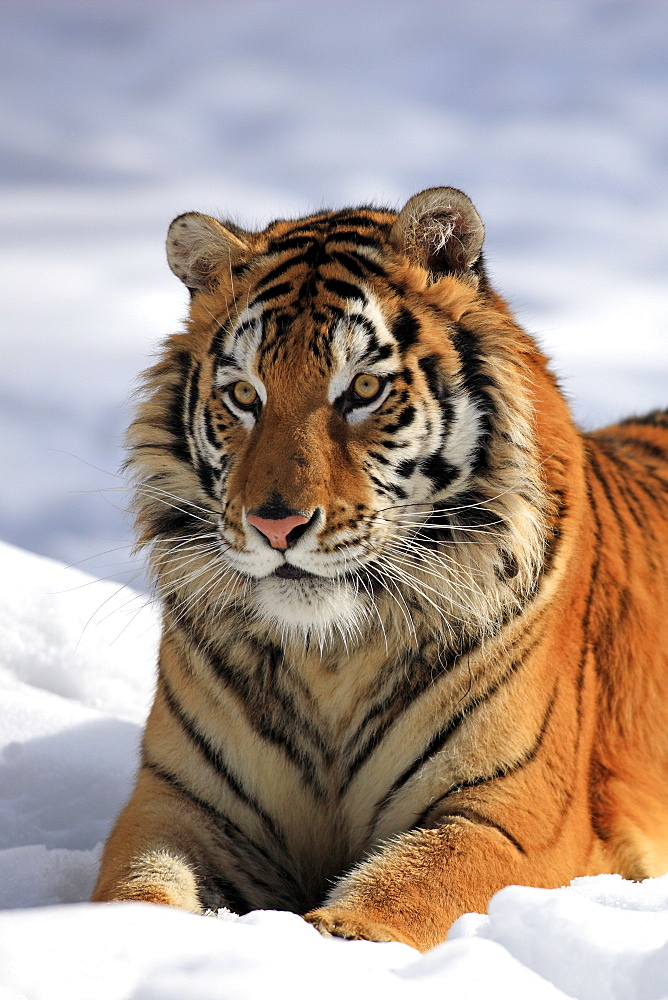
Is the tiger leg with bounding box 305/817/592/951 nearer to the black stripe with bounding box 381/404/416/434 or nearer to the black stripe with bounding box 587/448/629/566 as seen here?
the black stripe with bounding box 381/404/416/434

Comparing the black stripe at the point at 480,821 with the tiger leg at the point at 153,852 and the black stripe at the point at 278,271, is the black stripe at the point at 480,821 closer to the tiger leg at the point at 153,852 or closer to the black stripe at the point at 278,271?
the tiger leg at the point at 153,852

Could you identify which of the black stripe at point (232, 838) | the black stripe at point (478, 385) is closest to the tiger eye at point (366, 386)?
the black stripe at point (478, 385)

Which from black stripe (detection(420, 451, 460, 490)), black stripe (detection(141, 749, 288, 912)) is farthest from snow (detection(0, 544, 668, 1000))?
black stripe (detection(420, 451, 460, 490))

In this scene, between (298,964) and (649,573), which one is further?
(649,573)

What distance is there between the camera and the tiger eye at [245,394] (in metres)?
2.58

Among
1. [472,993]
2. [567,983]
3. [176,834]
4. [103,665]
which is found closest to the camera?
[472,993]

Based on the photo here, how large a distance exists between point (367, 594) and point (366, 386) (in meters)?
0.49

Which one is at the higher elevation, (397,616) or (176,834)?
(397,616)

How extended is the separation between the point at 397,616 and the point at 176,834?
0.74m

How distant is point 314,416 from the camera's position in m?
2.44

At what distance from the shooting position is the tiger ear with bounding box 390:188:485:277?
8.55 feet

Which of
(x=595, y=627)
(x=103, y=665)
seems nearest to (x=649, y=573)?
(x=595, y=627)

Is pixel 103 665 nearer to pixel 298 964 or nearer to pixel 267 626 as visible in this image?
pixel 267 626

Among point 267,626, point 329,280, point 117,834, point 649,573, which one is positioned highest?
point 329,280
